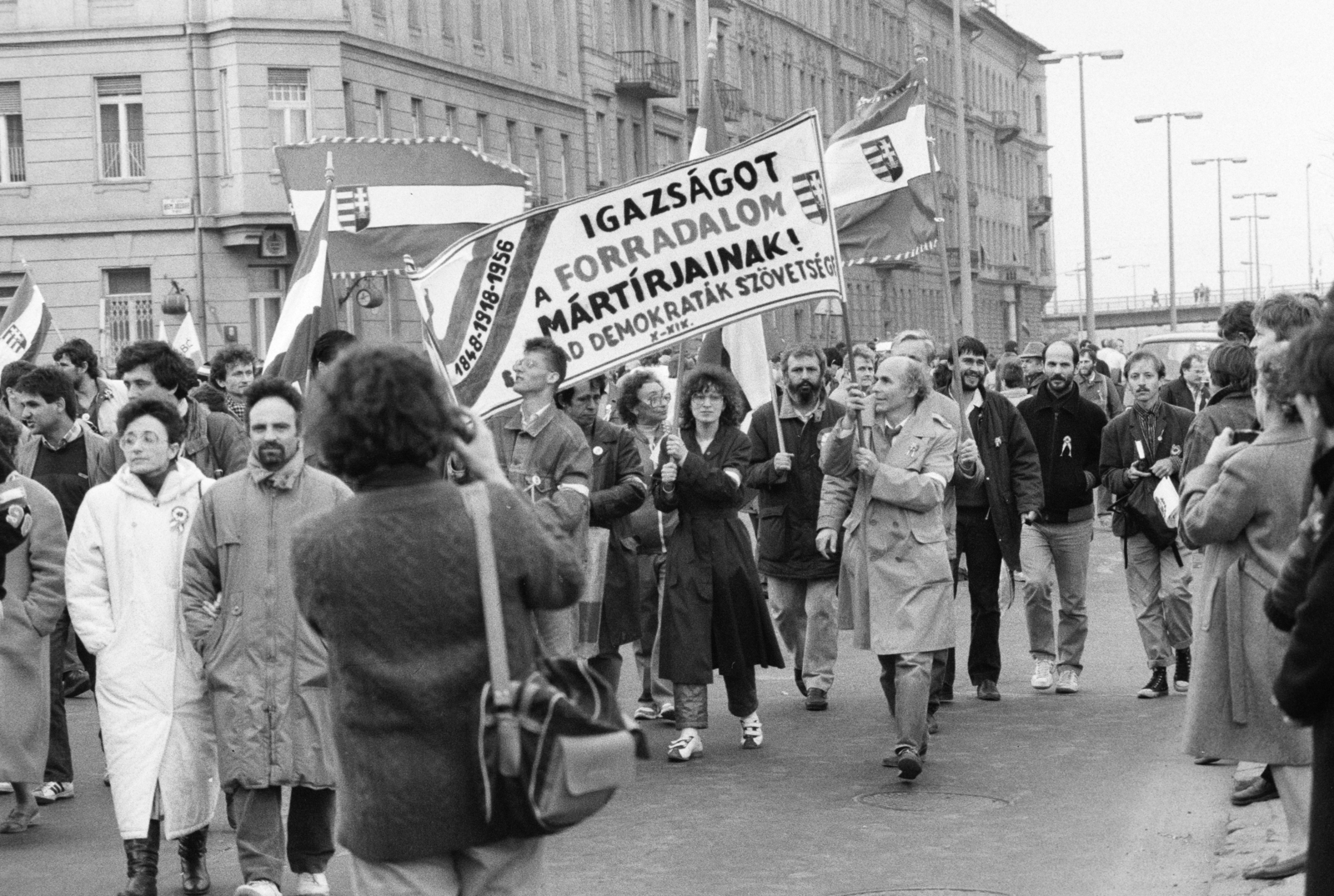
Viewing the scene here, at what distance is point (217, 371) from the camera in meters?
13.7

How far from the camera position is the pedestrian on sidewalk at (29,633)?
29.7 feet

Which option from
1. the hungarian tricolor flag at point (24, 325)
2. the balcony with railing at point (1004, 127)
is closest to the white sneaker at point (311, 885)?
the hungarian tricolor flag at point (24, 325)

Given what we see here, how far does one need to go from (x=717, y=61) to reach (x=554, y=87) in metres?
13.3

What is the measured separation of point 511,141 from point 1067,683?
36077 mm

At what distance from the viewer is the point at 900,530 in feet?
32.2

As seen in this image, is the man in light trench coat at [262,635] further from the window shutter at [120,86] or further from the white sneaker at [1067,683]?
the window shutter at [120,86]

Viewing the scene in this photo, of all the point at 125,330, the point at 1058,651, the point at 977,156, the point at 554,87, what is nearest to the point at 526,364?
the point at 1058,651

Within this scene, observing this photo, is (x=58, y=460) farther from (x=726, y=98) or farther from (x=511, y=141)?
(x=726, y=98)

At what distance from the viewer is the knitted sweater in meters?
4.57

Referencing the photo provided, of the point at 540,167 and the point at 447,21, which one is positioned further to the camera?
the point at 540,167

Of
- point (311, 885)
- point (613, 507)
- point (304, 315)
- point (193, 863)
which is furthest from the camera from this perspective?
point (304, 315)

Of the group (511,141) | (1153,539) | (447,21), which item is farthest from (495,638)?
(511,141)

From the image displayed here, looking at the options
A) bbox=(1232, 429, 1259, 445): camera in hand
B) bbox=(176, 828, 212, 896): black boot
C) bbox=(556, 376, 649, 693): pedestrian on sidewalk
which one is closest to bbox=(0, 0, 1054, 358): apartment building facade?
bbox=(556, 376, 649, 693): pedestrian on sidewalk

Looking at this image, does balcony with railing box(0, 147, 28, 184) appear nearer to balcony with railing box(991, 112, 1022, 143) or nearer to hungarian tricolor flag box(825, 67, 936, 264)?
hungarian tricolor flag box(825, 67, 936, 264)
